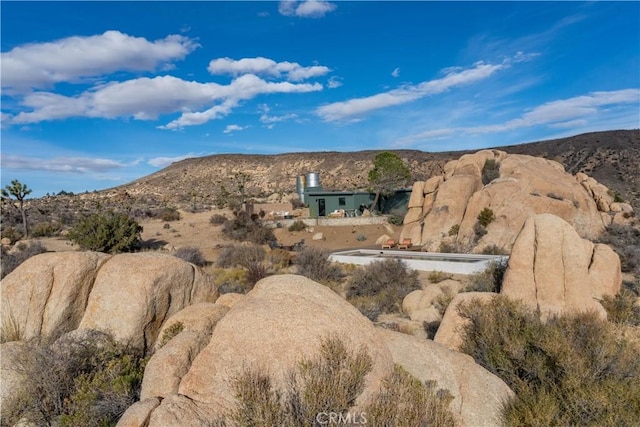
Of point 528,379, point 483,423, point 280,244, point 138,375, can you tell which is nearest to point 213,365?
point 138,375

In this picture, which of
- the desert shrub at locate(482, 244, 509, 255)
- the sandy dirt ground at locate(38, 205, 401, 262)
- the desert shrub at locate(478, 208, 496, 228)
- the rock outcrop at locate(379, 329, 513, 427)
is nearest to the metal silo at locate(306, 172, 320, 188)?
the sandy dirt ground at locate(38, 205, 401, 262)

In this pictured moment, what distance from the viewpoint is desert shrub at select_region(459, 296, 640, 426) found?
4.46 m

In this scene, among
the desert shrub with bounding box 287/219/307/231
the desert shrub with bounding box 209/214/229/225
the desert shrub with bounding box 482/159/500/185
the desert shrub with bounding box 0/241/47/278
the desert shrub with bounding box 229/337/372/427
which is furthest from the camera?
the desert shrub with bounding box 209/214/229/225

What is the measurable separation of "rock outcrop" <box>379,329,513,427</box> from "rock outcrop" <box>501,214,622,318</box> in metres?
4.46

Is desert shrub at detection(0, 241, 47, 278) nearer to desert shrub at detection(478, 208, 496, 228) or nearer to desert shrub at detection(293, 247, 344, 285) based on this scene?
desert shrub at detection(293, 247, 344, 285)

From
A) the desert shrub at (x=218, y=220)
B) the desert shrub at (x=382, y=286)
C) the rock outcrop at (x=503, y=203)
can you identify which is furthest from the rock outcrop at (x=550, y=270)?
the desert shrub at (x=218, y=220)

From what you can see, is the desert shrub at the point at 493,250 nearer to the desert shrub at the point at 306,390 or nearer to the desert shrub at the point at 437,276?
the desert shrub at the point at 437,276

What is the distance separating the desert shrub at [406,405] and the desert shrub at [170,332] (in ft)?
10.9

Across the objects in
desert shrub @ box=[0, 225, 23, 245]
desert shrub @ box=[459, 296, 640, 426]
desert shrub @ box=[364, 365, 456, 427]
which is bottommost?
desert shrub @ box=[0, 225, 23, 245]

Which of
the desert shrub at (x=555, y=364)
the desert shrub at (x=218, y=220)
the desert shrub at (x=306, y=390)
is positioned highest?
the desert shrub at (x=306, y=390)

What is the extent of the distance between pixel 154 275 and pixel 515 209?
22733mm

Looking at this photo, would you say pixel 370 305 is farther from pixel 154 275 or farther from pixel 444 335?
pixel 154 275

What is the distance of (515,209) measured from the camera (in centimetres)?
2445

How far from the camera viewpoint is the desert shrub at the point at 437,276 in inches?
687
